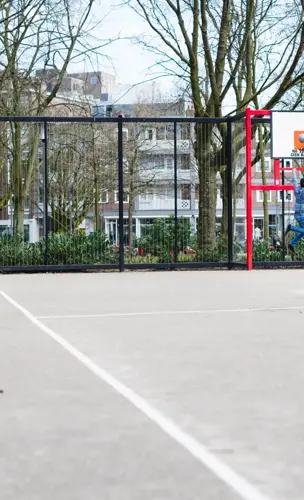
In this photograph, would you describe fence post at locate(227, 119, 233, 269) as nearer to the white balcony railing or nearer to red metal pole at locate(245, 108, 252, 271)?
red metal pole at locate(245, 108, 252, 271)

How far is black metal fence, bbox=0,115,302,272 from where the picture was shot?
2327 cm

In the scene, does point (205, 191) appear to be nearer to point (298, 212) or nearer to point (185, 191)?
point (185, 191)

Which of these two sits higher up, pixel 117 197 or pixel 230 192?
pixel 230 192

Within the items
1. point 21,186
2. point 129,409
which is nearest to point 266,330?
point 129,409

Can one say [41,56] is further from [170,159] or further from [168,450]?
[168,450]

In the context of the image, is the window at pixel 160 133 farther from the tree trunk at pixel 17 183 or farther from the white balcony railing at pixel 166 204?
the tree trunk at pixel 17 183

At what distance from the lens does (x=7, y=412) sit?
599cm

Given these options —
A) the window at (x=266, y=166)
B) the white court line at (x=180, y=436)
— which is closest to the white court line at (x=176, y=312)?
the white court line at (x=180, y=436)

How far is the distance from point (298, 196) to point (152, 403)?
18.3 meters

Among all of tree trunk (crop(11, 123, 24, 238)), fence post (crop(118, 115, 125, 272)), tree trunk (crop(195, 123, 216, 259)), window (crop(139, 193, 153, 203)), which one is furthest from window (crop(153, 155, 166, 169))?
tree trunk (crop(11, 123, 24, 238))

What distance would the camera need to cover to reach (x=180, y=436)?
5.26 meters

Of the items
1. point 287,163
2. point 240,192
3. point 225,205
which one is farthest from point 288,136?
point 225,205

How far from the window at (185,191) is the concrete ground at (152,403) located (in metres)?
11.0

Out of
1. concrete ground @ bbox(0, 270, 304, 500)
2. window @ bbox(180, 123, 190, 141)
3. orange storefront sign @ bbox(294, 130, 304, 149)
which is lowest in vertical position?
concrete ground @ bbox(0, 270, 304, 500)
